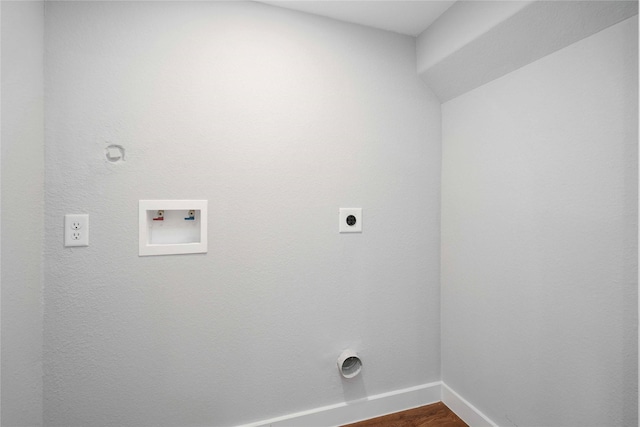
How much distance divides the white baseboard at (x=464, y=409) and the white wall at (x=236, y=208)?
0.16 meters

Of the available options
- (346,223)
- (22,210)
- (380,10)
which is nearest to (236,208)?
(346,223)

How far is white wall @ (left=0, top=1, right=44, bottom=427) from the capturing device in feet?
2.97

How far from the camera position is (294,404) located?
1466mm

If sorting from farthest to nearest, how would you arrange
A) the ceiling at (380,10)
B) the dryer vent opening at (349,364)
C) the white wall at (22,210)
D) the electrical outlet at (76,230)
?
1. the dryer vent opening at (349,364)
2. the ceiling at (380,10)
3. the electrical outlet at (76,230)
4. the white wall at (22,210)

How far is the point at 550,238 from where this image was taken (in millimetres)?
1159

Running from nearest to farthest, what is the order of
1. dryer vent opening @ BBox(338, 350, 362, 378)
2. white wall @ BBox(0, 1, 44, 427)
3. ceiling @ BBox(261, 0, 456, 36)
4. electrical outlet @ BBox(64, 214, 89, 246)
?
white wall @ BBox(0, 1, 44, 427)
electrical outlet @ BBox(64, 214, 89, 246)
ceiling @ BBox(261, 0, 456, 36)
dryer vent opening @ BBox(338, 350, 362, 378)

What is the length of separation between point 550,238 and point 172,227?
1572 mm

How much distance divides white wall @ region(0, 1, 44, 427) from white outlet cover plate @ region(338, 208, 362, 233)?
1226mm

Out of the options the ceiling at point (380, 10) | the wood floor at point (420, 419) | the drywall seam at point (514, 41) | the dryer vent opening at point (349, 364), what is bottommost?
the wood floor at point (420, 419)

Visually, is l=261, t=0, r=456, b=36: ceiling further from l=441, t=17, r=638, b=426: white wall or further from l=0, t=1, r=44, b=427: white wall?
l=0, t=1, r=44, b=427: white wall

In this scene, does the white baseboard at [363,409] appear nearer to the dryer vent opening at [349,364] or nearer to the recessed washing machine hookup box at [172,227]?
the dryer vent opening at [349,364]

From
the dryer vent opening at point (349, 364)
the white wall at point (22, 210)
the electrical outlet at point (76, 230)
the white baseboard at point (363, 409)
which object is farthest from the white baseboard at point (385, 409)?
the electrical outlet at point (76, 230)

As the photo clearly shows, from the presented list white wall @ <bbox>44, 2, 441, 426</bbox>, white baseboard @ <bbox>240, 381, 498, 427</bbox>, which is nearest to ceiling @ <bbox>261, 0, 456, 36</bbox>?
white wall @ <bbox>44, 2, 441, 426</bbox>

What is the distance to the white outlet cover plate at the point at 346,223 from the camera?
1512mm
